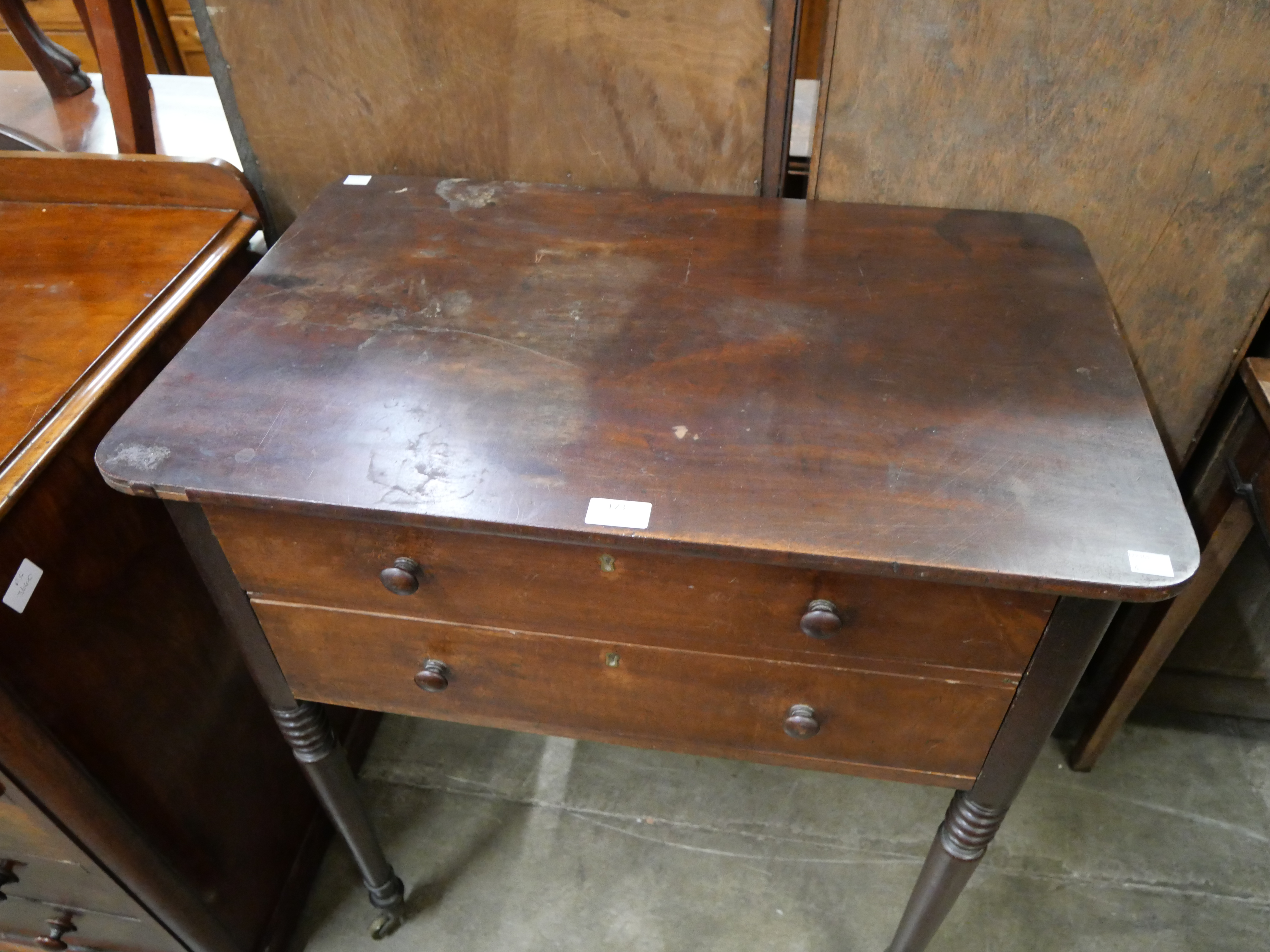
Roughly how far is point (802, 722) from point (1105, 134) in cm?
77

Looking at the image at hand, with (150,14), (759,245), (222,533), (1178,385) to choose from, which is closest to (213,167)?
(222,533)

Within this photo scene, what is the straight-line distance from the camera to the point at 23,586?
876 mm

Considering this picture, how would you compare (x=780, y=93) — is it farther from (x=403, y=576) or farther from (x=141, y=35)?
(x=141, y=35)

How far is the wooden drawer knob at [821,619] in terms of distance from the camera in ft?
2.51

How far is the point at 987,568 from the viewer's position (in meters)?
0.68

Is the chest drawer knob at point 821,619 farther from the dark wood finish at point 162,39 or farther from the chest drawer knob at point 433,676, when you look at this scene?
the dark wood finish at point 162,39

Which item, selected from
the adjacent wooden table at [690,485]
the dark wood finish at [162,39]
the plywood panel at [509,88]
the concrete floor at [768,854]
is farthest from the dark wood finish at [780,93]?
the dark wood finish at [162,39]

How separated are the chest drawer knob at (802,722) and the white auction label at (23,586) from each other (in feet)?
2.54

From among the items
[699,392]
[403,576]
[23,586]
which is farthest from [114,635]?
[699,392]

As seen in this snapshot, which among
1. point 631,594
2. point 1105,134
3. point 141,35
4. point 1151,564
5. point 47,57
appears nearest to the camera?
point 1151,564

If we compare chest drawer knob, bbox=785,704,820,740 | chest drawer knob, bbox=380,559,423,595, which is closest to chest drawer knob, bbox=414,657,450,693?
chest drawer knob, bbox=380,559,423,595

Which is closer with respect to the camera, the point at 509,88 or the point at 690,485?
the point at 690,485

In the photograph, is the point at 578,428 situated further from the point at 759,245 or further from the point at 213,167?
the point at 213,167

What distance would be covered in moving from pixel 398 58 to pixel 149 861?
1047 millimetres
